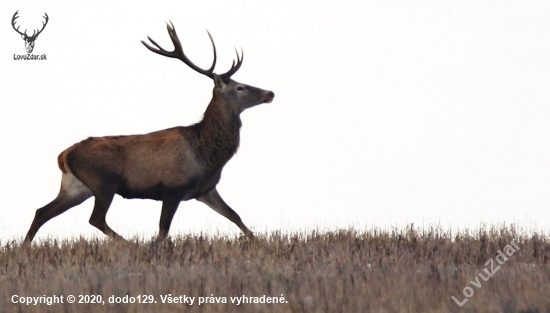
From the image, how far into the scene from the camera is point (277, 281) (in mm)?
7441

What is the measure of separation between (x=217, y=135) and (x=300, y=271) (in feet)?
11.2

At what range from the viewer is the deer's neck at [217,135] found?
35.8 feet

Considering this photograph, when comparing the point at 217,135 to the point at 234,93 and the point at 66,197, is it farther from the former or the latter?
the point at 66,197

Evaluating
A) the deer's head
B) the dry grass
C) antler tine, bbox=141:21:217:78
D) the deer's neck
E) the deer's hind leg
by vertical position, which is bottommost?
the dry grass

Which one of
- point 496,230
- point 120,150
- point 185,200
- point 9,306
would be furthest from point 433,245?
point 9,306

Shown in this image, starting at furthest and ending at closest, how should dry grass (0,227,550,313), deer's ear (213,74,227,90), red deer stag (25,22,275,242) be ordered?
deer's ear (213,74,227,90) < red deer stag (25,22,275,242) < dry grass (0,227,550,313)

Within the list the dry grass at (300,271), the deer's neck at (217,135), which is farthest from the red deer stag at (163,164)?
the dry grass at (300,271)

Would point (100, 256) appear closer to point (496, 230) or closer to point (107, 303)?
point (107, 303)

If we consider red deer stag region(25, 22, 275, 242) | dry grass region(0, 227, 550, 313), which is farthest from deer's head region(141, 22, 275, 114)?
dry grass region(0, 227, 550, 313)

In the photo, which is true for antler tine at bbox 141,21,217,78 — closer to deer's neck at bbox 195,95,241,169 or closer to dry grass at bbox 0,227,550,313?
deer's neck at bbox 195,95,241,169

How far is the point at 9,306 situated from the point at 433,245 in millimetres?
4328

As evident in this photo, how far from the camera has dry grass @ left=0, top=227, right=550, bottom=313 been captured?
6.74 metres

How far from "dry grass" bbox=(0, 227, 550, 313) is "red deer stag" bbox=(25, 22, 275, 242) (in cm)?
77

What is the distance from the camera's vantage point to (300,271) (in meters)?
7.96
